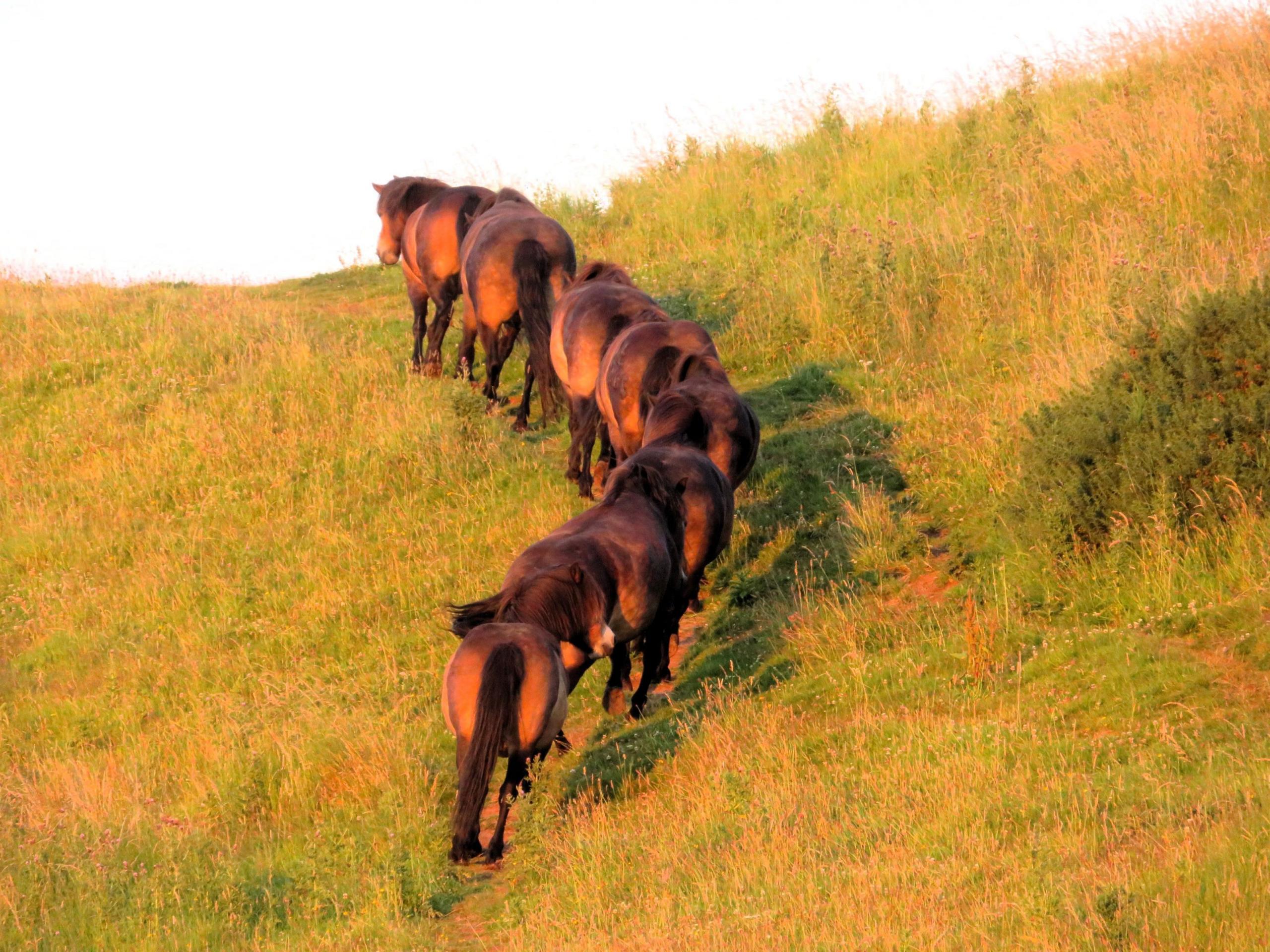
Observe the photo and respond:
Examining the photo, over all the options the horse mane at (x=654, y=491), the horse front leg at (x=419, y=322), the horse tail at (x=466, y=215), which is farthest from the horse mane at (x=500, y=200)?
the horse mane at (x=654, y=491)

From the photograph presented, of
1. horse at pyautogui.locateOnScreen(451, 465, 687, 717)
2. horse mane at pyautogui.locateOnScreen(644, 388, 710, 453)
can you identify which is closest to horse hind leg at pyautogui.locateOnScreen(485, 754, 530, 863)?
horse at pyautogui.locateOnScreen(451, 465, 687, 717)

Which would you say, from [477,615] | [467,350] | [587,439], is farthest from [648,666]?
[467,350]

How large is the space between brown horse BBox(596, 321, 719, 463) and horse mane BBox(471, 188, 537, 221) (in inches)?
167

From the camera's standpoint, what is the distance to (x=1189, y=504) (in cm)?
903

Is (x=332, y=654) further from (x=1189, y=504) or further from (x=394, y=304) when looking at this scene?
(x=394, y=304)

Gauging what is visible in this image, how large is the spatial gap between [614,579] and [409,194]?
11851mm

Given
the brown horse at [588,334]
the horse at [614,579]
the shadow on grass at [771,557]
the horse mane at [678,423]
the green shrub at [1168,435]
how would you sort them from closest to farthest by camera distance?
the horse at [614,579], the shadow on grass at [771,557], the green shrub at [1168,435], the horse mane at [678,423], the brown horse at [588,334]

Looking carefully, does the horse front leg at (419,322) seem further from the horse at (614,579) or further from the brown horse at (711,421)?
the horse at (614,579)

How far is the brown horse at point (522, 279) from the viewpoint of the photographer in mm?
14688

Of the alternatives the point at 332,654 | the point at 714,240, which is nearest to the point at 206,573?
the point at 332,654

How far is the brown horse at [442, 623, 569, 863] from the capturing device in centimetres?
732

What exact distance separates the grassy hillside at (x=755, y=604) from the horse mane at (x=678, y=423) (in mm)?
1257

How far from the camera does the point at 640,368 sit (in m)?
11.8

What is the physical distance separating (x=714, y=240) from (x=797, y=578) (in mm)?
10396
